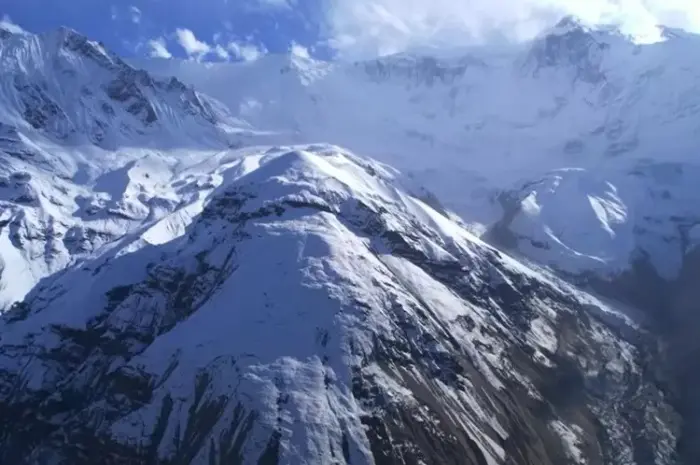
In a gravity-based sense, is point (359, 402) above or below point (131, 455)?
above

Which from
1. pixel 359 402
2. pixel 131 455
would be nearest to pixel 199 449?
pixel 131 455

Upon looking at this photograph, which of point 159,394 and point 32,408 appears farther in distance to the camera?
point 32,408

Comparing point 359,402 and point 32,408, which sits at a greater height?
point 359,402

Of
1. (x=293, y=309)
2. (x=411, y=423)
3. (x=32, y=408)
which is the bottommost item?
(x=32, y=408)

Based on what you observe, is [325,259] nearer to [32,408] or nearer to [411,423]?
[411,423]

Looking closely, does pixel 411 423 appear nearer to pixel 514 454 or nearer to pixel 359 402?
pixel 359 402

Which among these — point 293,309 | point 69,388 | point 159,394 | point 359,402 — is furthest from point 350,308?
point 69,388

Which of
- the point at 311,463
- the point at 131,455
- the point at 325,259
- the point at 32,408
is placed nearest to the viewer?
the point at 311,463

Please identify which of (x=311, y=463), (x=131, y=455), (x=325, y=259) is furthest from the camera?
(x=325, y=259)

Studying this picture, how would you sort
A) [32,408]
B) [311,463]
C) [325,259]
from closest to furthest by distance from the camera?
[311,463]
[32,408]
[325,259]
